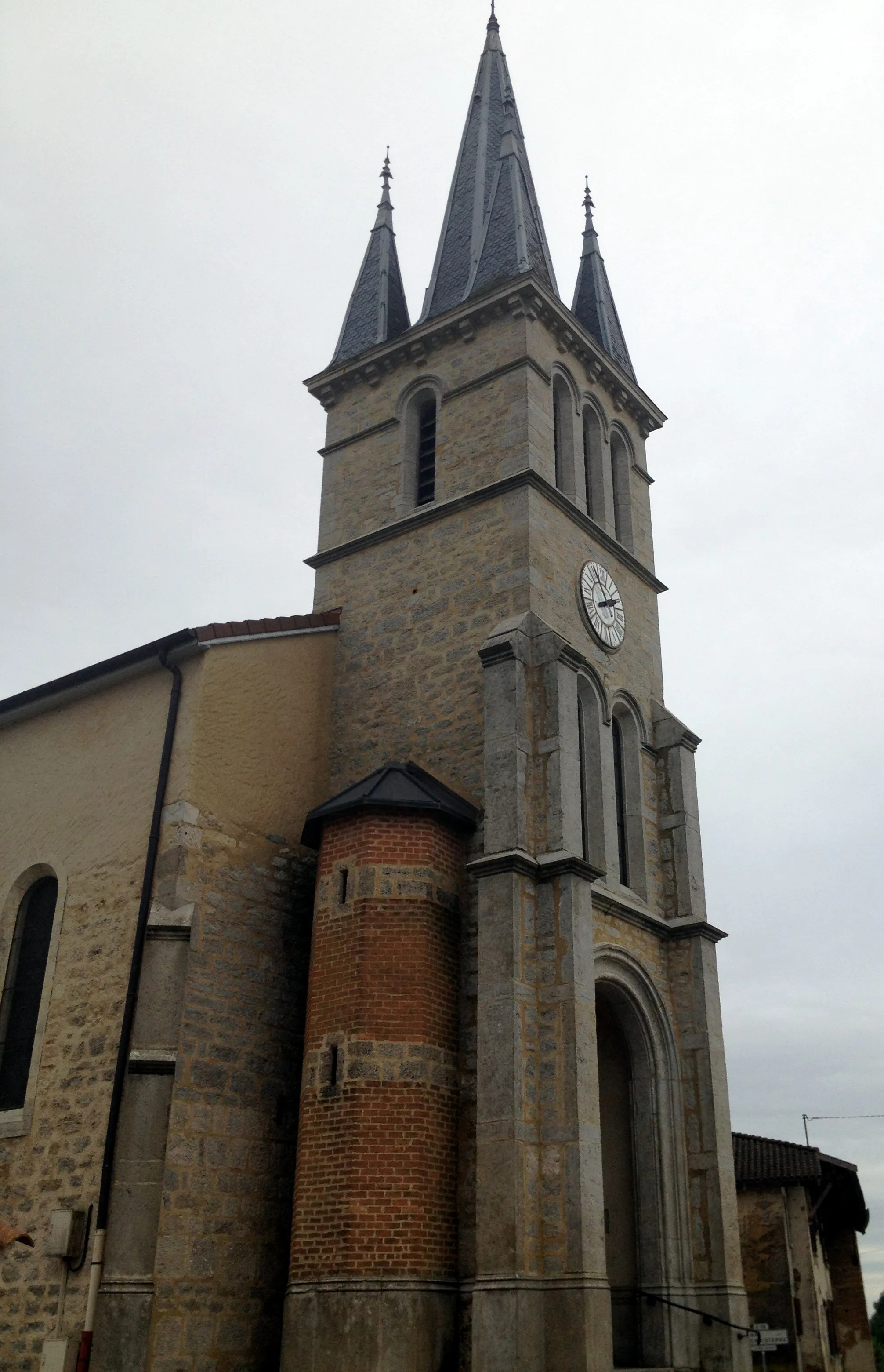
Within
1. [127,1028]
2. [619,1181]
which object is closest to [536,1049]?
[619,1181]

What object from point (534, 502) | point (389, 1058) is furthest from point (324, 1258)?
point (534, 502)

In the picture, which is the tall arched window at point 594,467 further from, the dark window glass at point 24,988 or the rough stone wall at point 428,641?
the dark window glass at point 24,988

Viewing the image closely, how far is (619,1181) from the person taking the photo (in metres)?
15.5

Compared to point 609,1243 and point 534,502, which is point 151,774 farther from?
point 609,1243

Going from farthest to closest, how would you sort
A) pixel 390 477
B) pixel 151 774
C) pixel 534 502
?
pixel 390 477 → pixel 534 502 → pixel 151 774

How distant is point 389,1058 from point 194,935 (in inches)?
104

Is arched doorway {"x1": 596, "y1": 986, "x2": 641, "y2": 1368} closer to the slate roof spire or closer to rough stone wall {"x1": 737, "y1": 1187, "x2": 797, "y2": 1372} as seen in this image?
rough stone wall {"x1": 737, "y1": 1187, "x2": 797, "y2": 1372}

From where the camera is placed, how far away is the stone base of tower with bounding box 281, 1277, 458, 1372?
11.8 meters

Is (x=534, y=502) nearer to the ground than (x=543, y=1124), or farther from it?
farther from it

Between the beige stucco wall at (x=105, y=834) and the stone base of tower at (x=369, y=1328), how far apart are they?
89.6 inches

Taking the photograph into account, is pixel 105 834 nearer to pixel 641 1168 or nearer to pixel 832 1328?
pixel 641 1168

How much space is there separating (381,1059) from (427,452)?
→ 10.3 m

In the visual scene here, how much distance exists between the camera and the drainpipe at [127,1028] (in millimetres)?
12203

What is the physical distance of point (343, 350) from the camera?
22484 mm
